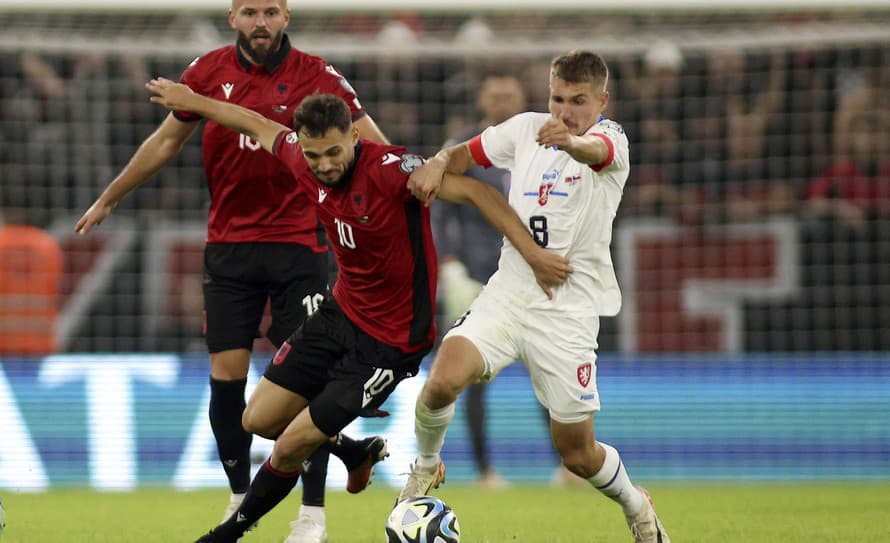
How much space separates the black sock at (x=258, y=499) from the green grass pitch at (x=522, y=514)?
72 centimetres

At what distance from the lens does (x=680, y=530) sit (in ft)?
21.7

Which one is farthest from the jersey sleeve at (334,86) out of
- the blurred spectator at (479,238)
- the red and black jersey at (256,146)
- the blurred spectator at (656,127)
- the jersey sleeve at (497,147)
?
the blurred spectator at (656,127)

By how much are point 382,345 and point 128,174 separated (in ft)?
5.28

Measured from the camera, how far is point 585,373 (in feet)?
18.7

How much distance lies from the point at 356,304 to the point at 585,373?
986 mm

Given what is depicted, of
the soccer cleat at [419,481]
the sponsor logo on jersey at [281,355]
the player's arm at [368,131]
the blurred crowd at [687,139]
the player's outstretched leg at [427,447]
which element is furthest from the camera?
the blurred crowd at [687,139]

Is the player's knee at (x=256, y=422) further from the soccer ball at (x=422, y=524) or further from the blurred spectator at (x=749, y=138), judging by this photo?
the blurred spectator at (x=749, y=138)

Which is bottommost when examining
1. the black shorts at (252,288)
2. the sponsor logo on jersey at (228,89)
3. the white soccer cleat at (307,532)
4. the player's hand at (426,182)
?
the white soccer cleat at (307,532)

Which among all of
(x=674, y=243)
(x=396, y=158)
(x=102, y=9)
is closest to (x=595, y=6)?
(x=674, y=243)

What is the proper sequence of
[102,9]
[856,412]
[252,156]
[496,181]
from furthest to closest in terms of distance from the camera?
[102,9], [856,412], [496,181], [252,156]

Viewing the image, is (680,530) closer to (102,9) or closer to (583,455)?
(583,455)

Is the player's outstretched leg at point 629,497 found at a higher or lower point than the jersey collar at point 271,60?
lower

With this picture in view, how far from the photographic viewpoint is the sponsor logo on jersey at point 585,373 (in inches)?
223

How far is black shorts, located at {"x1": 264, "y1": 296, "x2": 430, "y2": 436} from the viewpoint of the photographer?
220 inches
